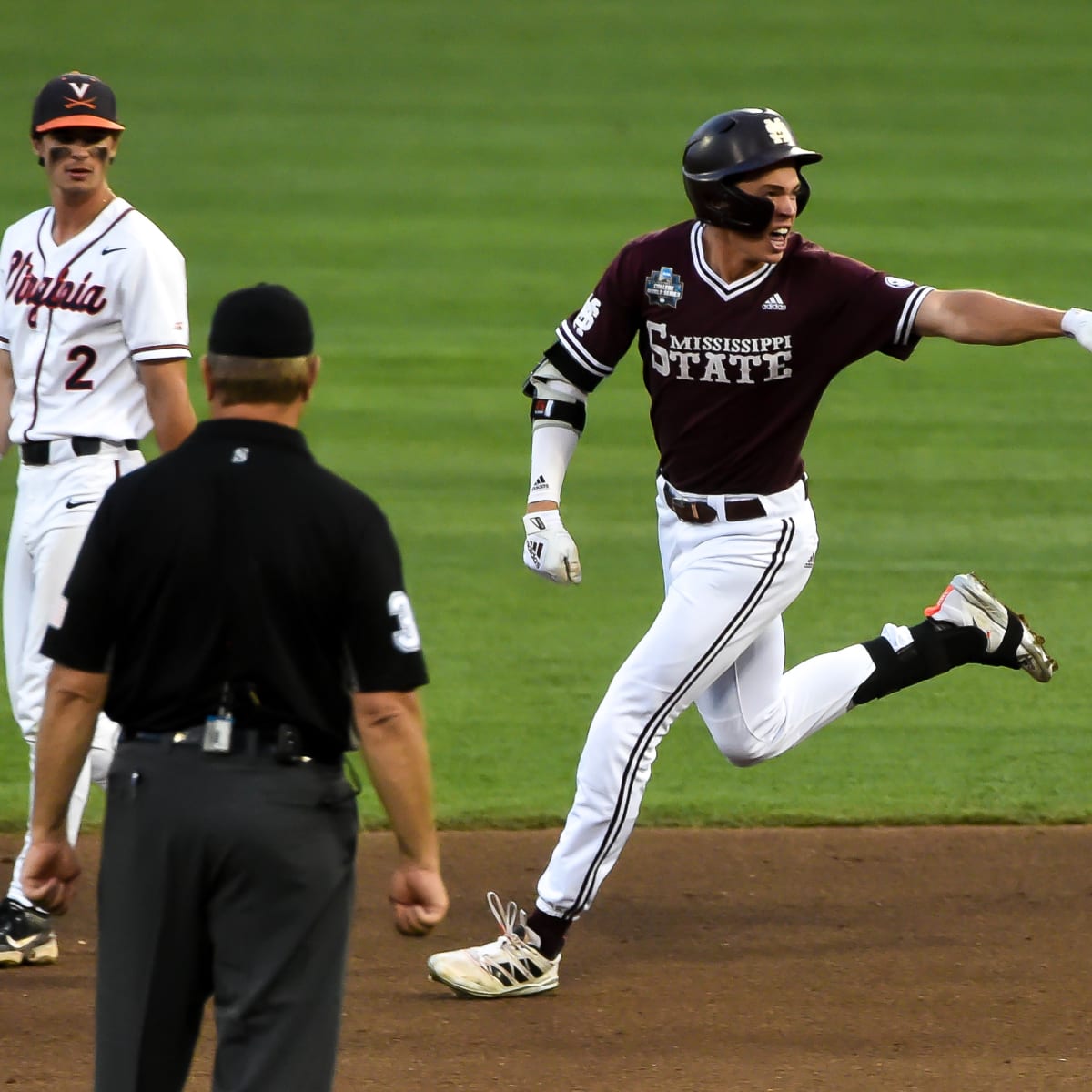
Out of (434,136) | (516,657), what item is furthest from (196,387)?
(434,136)

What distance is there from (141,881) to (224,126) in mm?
18037

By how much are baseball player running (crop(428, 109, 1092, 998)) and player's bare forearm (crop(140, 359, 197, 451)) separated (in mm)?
909

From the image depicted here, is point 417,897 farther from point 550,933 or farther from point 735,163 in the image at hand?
point 735,163

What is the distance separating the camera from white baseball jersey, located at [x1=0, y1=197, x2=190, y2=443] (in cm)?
510

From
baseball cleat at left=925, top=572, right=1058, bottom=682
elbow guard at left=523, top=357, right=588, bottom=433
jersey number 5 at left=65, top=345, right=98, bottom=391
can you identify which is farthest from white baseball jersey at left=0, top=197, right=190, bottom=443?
baseball cleat at left=925, top=572, right=1058, bottom=682

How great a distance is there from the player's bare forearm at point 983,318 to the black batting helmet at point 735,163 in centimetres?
44

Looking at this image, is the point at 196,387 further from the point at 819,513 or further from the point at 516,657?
the point at 516,657

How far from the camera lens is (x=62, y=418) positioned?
16.8 feet

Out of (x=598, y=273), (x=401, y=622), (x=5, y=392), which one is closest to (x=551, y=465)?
(x=5, y=392)

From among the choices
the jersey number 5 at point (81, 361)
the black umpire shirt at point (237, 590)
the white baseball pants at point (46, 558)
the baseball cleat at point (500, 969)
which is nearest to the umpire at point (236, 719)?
the black umpire shirt at point (237, 590)

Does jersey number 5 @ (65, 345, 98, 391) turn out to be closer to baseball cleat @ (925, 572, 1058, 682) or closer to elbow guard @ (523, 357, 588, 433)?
elbow guard @ (523, 357, 588, 433)

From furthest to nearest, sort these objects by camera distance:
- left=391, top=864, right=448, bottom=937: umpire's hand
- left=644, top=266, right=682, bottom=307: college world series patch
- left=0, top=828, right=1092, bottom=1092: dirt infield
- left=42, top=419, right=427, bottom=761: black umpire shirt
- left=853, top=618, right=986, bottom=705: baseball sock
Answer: left=853, top=618, right=986, bottom=705: baseball sock → left=644, top=266, right=682, bottom=307: college world series patch → left=0, top=828, right=1092, bottom=1092: dirt infield → left=391, top=864, right=448, bottom=937: umpire's hand → left=42, top=419, right=427, bottom=761: black umpire shirt

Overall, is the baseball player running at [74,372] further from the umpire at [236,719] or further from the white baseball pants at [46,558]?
the umpire at [236,719]

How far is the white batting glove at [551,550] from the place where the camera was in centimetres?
517
